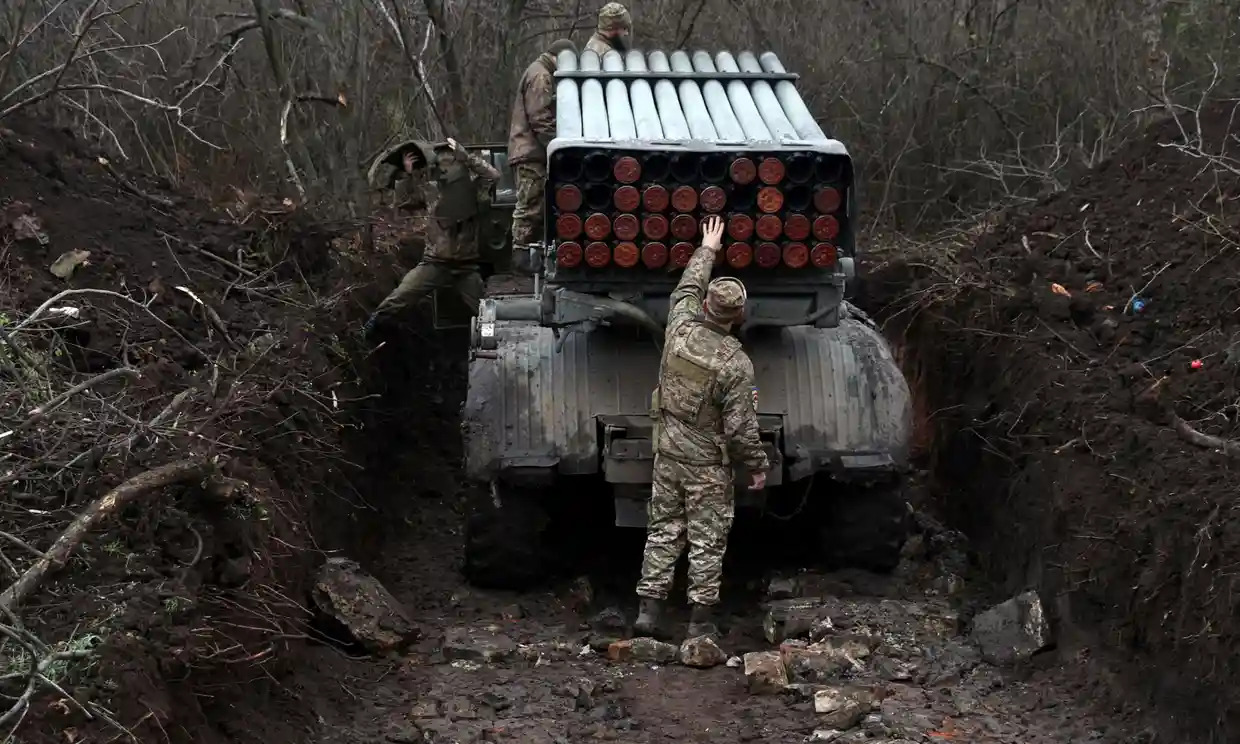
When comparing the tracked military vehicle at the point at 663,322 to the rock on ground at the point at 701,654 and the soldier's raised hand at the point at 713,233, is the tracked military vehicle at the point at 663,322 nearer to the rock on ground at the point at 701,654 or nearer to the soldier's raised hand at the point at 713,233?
the soldier's raised hand at the point at 713,233

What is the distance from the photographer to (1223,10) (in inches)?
500

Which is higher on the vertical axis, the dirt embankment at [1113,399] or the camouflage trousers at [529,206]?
the camouflage trousers at [529,206]

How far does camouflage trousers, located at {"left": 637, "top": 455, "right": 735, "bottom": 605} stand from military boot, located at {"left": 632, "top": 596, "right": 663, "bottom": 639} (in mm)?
47

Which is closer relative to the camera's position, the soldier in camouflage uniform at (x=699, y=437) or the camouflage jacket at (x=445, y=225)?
the soldier in camouflage uniform at (x=699, y=437)

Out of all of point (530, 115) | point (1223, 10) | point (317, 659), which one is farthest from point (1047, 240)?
point (317, 659)

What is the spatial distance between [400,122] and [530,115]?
200 inches

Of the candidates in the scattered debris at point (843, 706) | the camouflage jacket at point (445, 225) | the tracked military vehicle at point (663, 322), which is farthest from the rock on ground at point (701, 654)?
the camouflage jacket at point (445, 225)

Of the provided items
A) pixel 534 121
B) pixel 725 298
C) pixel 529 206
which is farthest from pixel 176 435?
pixel 534 121

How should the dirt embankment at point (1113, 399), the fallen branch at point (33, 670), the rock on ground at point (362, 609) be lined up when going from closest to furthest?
the fallen branch at point (33, 670) → the dirt embankment at point (1113, 399) → the rock on ground at point (362, 609)

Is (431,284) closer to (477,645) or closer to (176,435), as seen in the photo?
(477,645)

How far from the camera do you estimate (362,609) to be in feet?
22.1

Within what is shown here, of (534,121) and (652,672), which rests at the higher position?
(534,121)

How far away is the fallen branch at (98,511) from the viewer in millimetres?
4367

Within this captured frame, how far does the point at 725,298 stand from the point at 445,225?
10.9 ft
